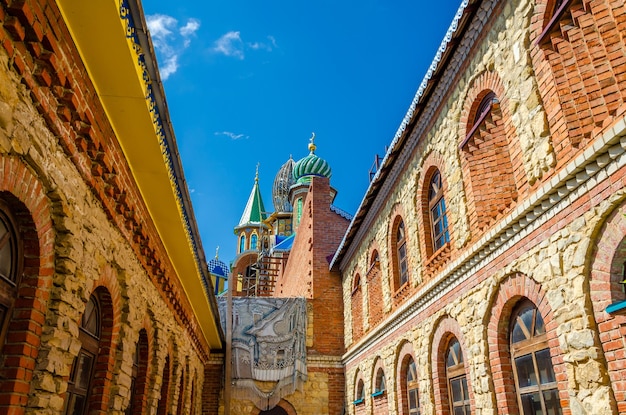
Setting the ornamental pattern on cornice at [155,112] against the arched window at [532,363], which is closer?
the ornamental pattern on cornice at [155,112]

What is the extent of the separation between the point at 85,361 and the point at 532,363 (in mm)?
4865

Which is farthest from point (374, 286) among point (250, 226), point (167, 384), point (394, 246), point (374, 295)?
point (250, 226)

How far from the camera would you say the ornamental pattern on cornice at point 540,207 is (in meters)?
4.39

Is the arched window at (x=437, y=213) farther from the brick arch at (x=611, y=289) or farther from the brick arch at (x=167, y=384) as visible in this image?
the brick arch at (x=167, y=384)

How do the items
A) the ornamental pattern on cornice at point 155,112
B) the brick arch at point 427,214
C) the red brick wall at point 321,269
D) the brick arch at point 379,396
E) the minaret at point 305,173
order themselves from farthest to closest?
the minaret at point 305,173 → the red brick wall at point 321,269 → the brick arch at point 379,396 → the brick arch at point 427,214 → the ornamental pattern on cornice at point 155,112

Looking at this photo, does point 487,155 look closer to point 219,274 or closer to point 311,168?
point 311,168

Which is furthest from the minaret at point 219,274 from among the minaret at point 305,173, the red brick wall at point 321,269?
the red brick wall at point 321,269

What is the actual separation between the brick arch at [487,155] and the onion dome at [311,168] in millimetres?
25779

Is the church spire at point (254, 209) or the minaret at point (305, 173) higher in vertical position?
the church spire at point (254, 209)

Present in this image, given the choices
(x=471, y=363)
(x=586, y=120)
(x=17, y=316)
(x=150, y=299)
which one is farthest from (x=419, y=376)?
(x=17, y=316)

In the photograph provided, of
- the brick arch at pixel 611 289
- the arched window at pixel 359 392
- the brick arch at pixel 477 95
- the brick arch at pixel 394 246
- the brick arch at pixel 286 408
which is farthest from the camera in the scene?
the brick arch at pixel 286 408

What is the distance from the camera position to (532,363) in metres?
5.84

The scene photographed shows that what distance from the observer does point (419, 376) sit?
9055 mm

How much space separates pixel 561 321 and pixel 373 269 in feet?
25.6
